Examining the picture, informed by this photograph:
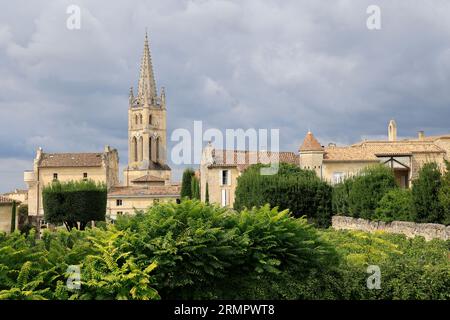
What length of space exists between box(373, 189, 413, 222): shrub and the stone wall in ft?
3.02

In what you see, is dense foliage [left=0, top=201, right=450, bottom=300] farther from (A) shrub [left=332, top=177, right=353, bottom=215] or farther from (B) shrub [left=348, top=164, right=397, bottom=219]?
(A) shrub [left=332, top=177, right=353, bottom=215]

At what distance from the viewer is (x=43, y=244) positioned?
1462cm

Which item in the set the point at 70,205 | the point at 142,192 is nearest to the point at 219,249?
the point at 70,205

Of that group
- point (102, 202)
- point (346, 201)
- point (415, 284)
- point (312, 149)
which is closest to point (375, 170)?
point (346, 201)

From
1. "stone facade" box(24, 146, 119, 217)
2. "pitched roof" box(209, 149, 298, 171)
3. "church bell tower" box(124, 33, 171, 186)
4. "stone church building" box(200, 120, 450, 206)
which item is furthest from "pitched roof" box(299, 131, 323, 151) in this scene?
"church bell tower" box(124, 33, 171, 186)

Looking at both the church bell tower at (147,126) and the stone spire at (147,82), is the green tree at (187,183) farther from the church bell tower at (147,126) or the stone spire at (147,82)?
the stone spire at (147,82)

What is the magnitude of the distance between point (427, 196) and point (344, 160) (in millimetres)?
24788

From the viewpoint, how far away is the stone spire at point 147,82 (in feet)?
456

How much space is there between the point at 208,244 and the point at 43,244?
3.85 m

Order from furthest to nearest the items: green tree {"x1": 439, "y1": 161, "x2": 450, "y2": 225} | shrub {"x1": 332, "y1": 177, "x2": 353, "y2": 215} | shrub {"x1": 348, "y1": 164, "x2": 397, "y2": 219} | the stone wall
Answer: shrub {"x1": 332, "y1": 177, "x2": 353, "y2": 215}
shrub {"x1": 348, "y1": 164, "x2": 397, "y2": 219}
green tree {"x1": 439, "y1": 161, "x2": 450, "y2": 225}
the stone wall

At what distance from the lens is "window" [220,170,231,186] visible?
211 feet

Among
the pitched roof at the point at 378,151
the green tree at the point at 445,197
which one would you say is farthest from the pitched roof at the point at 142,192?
the green tree at the point at 445,197
